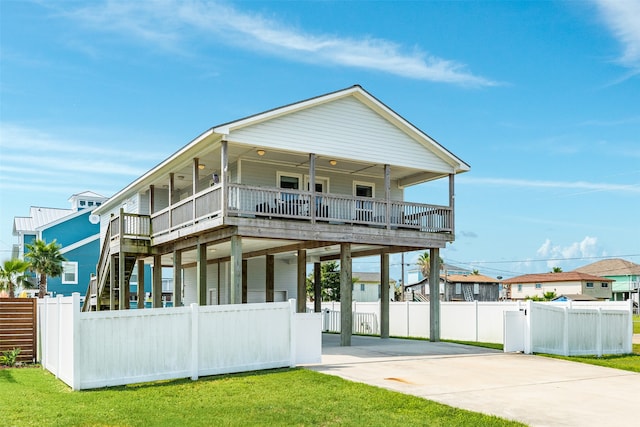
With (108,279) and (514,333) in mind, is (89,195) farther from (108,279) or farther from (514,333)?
(514,333)

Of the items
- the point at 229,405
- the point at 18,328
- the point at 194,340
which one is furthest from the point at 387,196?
the point at 229,405

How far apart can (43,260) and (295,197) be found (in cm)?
2792

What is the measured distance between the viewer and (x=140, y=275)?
92.9 feet

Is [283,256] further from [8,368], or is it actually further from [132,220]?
[8,368]

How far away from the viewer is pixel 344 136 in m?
21.7

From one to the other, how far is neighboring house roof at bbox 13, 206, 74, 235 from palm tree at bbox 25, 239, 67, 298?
4673 millimetres

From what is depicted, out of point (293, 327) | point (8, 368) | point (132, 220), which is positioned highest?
A: point (132, 220)

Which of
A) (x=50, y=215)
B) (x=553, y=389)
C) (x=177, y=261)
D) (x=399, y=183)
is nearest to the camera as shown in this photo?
(x=553, y=389)

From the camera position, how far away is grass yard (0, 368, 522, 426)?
368 inches

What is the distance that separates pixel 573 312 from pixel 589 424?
35.6 ft

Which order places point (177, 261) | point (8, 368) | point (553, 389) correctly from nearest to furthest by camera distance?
point (553, 389) → point (8, 368) → point (177, 261)

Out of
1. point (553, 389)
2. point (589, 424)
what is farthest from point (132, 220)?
point (589, 424)

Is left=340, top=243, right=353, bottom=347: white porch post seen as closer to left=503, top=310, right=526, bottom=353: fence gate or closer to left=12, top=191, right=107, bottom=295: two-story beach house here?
left=503, top=310, right=526, bottom=353: fence gate

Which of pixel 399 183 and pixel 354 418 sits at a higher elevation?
pixel 399 183
